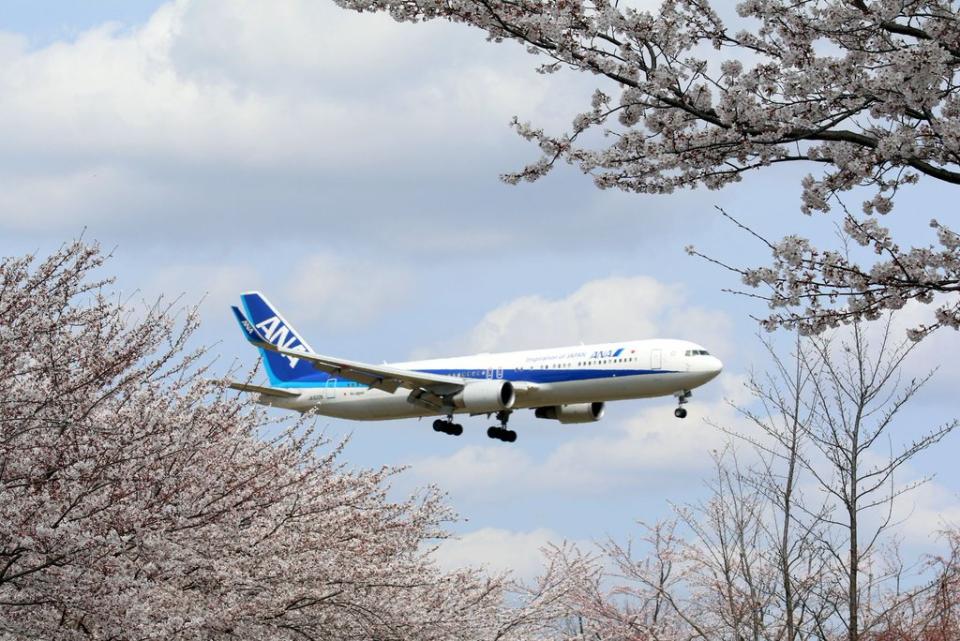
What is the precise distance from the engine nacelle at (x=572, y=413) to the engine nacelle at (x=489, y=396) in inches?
199

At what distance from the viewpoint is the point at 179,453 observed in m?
13.2

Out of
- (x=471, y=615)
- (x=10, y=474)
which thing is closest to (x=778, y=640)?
(x=471, y=615)

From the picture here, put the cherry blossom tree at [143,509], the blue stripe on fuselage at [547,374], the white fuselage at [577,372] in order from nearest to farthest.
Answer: the cherry blossom tree at [143,509] < the white fuselage at [577,372] < the blue stripe on fuselage at [547,374]

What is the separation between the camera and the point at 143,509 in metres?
12.6

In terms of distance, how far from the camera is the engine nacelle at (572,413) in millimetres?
52250

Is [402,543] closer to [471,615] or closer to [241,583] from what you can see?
[471,615]

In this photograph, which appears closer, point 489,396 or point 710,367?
point 710,367

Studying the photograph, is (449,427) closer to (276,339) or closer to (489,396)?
(489,396)

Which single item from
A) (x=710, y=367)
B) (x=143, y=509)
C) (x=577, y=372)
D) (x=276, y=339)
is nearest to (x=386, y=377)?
(x=577, y=372)

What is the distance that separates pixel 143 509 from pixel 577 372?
112 ft

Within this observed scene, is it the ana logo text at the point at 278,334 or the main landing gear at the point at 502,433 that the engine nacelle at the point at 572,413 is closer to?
the main landing gear at the point at 502,433

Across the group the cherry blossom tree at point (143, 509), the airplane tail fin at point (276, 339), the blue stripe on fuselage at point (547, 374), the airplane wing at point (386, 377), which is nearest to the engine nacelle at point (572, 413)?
the blue stripe on fuselage at point (547, 374)

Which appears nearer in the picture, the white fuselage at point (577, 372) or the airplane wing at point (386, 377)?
the white fuselage at point (577, 372)

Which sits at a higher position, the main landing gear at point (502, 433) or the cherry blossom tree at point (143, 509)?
the main landing gear at point (502, 433)
